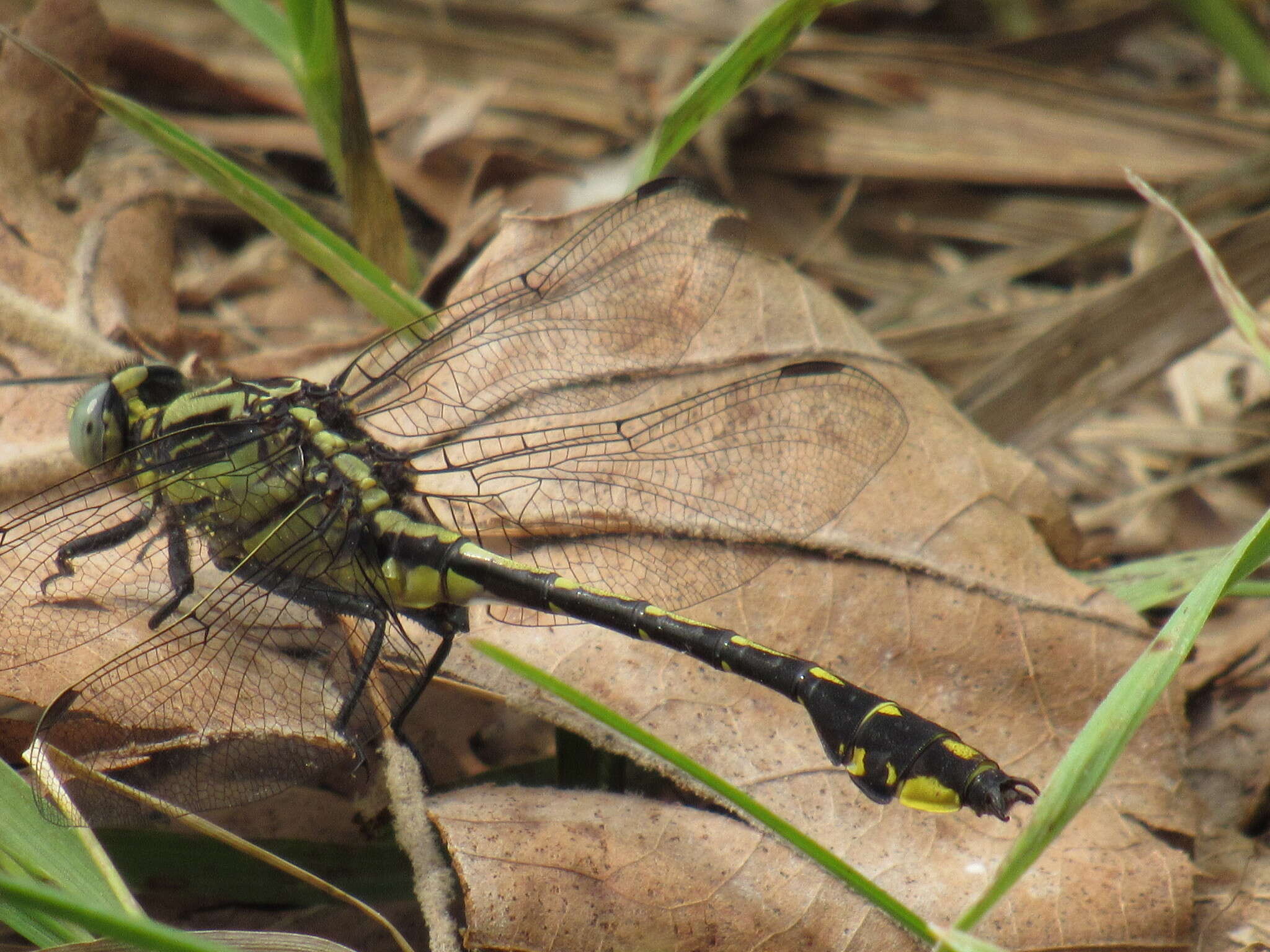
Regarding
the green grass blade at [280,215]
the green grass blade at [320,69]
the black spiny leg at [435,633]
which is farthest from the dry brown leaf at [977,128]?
the black spiny leg at [435,633]

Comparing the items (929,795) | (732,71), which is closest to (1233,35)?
(732,71)

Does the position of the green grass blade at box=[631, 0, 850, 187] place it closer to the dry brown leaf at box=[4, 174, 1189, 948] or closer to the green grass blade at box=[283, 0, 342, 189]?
the dry brown leaf at box=[4, 174, 1189, 948]

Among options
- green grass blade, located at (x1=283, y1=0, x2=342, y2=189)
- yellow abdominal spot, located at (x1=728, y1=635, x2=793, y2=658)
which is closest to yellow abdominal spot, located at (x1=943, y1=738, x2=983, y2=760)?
yellow abdominal spot, located at (x1=728, y1=635, x2=793, y2=658)

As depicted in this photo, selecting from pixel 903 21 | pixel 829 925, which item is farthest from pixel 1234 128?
pixel 829 925

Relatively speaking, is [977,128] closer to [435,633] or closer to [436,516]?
[436,516]

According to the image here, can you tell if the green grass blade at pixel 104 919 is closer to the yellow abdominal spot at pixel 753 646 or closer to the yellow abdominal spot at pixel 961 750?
the yellow abdominal spot at pixel 753 646
